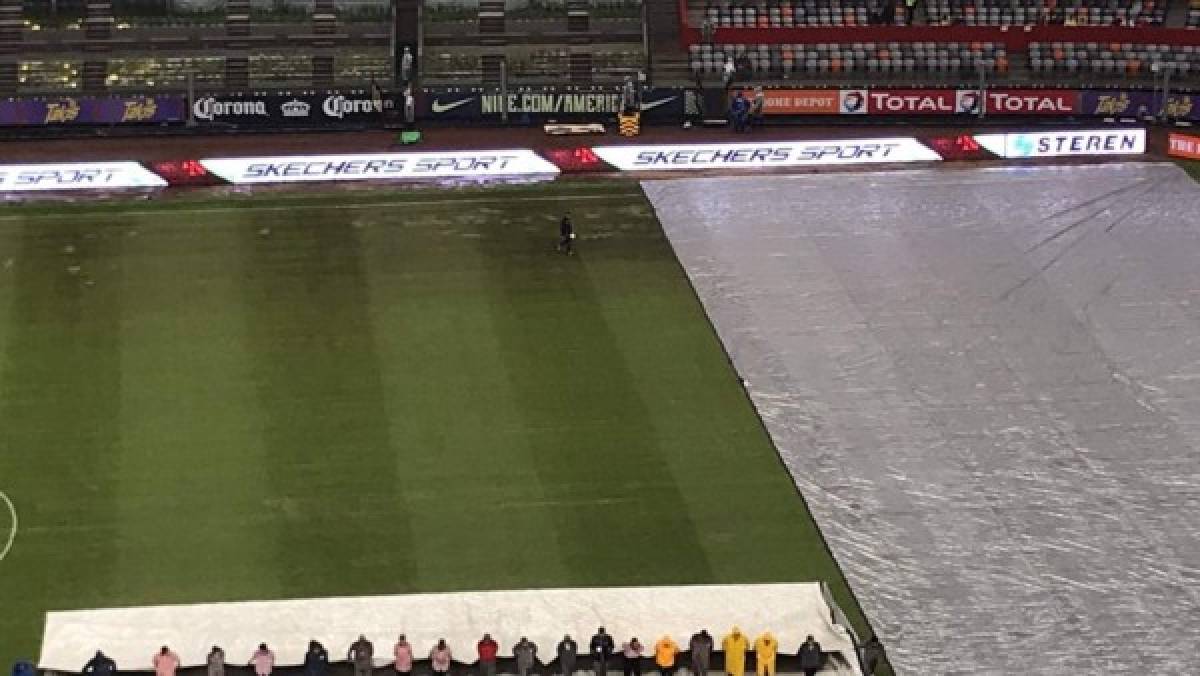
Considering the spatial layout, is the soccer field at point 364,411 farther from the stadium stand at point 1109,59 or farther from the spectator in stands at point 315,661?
the stadium stand at point 1109,59

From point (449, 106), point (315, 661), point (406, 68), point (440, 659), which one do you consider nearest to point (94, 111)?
point (406, 68)

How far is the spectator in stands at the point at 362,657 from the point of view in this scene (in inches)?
1510

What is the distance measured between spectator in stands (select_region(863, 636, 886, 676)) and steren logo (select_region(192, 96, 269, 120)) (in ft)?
125

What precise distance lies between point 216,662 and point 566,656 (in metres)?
6.49

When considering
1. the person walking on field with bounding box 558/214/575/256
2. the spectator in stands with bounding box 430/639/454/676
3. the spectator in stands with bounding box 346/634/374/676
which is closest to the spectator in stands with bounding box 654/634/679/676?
the spectator in stands with bounding box 430/639/454/676

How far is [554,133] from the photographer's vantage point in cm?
7150

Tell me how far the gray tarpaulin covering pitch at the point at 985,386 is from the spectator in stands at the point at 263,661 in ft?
39.8

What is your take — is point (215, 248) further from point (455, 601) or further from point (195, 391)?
point (455, 601)

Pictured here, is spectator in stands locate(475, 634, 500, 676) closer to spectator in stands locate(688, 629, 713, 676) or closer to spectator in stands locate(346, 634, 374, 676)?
spectator in stands locate(346, 634, 374, 676)

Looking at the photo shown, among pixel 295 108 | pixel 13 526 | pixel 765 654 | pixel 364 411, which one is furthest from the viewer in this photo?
pixel 295 108

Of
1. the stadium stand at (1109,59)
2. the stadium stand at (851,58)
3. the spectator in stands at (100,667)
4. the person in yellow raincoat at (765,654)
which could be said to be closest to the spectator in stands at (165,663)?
the spectator in stands at (100,667)

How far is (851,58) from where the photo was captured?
75.8 metres

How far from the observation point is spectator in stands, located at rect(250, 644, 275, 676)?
124ft

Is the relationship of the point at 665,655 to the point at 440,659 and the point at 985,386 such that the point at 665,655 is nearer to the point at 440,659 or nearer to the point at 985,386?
the point at 440,659
